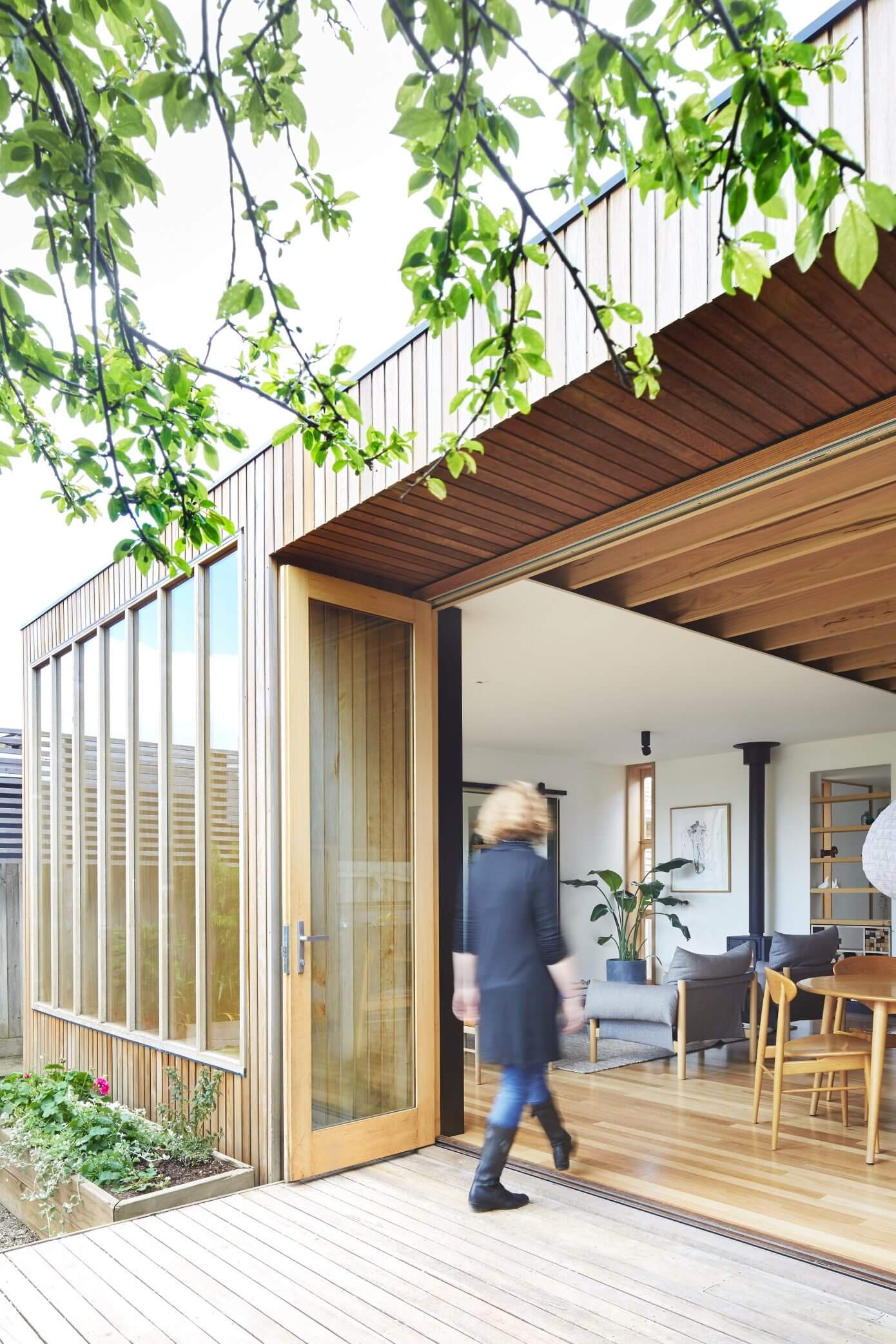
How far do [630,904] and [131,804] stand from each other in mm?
6482

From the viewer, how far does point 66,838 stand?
6.81 metres

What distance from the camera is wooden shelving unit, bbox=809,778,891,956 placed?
383 inches

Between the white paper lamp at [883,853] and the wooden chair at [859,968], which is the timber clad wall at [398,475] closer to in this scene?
the white paper lamp at [883,853]

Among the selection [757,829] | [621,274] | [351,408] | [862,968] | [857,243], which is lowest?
[862,968]

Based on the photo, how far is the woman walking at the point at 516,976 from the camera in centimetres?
375

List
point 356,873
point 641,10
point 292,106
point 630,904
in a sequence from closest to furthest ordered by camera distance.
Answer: point 641,10 → point 292,106 → point 356,873 → point 630,904

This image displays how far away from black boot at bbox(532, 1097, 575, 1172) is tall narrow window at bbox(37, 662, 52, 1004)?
13.5 feet

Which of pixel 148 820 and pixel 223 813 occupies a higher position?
pixel 223 813

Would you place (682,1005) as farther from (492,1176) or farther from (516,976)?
(516,976)

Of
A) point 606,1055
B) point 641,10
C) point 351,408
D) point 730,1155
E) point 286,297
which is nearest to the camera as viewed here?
point 641,10

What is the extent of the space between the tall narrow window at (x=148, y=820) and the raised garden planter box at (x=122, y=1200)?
104 cm

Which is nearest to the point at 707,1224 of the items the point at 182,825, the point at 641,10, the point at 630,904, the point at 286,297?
the point at 182,825

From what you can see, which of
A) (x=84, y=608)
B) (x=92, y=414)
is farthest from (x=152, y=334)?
(x=84, y=608)

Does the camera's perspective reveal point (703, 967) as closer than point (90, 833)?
No
